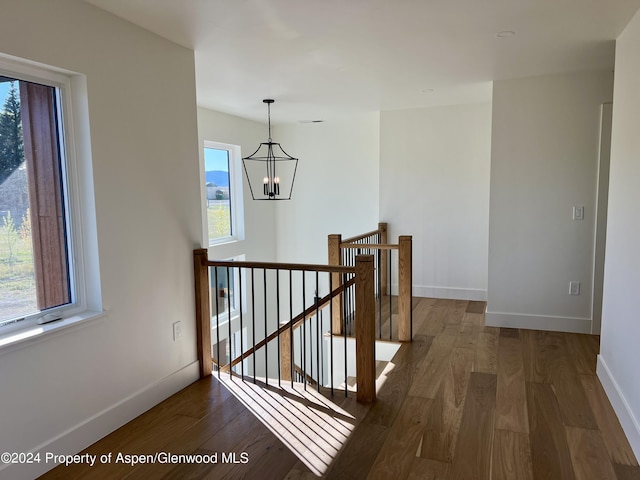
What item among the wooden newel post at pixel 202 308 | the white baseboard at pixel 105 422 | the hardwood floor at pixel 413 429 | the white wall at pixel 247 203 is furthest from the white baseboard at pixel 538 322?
the white wall at pixel 247 203

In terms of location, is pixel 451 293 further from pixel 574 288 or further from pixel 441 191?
pixel 574 288

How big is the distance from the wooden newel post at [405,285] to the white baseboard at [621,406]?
57.9 inches

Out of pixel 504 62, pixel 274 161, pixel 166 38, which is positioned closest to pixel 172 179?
pixel 166 38

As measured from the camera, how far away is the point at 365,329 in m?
2.95

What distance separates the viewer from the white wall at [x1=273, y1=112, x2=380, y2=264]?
6.40 meters

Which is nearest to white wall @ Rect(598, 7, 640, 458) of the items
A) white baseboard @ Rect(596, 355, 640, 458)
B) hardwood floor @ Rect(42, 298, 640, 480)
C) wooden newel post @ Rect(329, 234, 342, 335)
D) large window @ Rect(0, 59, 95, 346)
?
white baseboard @ Rect(596, 355, 640, 458)

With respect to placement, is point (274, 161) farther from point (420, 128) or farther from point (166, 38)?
point (166, 38)

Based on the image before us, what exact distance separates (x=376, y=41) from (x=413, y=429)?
2430 mm

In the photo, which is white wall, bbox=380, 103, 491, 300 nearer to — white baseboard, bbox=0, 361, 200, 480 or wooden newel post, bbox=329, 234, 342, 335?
wooden newel post, bbox=329, 234, 342, 335

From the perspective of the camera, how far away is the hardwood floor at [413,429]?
89.3 inches

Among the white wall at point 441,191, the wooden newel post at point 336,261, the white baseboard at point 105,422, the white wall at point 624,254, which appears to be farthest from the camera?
the white wall at point 441,191

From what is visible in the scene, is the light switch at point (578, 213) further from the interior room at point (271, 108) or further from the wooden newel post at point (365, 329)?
the wooden newel post at point (365, 329)

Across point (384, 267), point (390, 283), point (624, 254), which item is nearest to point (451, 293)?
point (384, 267)

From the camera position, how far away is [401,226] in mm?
5922
